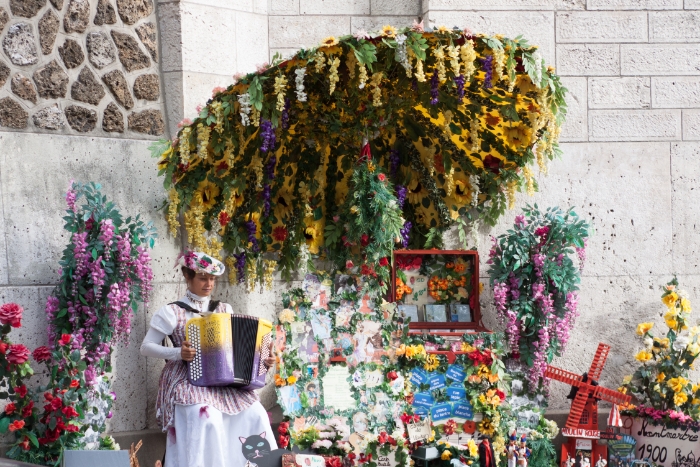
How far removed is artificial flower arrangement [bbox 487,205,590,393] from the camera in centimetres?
664

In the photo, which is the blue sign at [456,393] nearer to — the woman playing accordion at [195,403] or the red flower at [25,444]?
the woman playing accordion at [195,403]

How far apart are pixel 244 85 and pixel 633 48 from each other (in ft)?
10.8

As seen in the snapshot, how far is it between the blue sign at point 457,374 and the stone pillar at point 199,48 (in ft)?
8.37

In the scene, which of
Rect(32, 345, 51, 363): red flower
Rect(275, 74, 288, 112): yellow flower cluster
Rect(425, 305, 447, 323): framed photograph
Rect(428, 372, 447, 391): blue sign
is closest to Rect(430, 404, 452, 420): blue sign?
Rect(428, 372, 447, 391): blue sign

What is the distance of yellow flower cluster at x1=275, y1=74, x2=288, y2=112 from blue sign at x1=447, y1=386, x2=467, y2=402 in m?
2.21

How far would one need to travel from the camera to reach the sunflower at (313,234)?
697 centimetres

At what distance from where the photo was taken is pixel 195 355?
226 inches

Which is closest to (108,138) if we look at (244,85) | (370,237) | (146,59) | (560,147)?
(146,59)

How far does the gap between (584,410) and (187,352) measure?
288 cm

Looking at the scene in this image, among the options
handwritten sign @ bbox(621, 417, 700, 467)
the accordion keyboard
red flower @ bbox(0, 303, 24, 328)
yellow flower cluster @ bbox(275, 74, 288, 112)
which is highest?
yellow flower cluster @ bbox(275, 74, 288, 112)

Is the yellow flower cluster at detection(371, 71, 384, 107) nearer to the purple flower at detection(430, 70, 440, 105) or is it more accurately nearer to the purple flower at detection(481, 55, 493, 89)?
the purple flower at detection(430, 70, 440, 105)

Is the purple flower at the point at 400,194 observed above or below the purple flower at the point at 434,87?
below

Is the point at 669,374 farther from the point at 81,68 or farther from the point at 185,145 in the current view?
the point at 81,68

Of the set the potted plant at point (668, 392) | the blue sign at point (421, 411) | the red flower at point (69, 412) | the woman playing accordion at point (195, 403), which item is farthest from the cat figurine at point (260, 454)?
the potted plant at point (668, 392)
